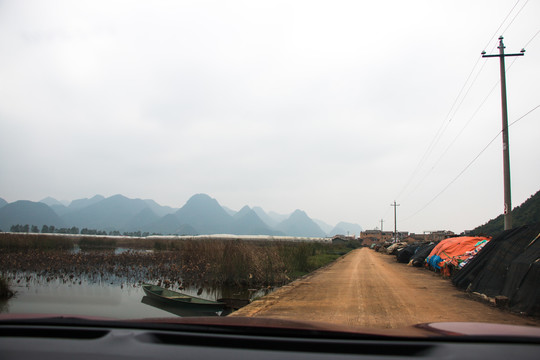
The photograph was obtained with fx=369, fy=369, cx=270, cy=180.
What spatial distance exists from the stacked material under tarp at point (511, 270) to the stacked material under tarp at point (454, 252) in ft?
10.4

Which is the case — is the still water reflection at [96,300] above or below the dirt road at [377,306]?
below

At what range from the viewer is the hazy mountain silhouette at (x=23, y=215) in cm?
16425

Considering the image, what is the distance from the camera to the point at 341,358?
168cm

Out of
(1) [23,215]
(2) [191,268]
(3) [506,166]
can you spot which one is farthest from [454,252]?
(1) [23,215]

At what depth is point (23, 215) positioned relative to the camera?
178 meters

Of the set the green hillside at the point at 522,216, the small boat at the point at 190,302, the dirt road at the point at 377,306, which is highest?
the green hillside at the point at 522,216

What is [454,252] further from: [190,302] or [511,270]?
[190,302]

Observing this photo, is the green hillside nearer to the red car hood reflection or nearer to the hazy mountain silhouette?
the red car hood reflection

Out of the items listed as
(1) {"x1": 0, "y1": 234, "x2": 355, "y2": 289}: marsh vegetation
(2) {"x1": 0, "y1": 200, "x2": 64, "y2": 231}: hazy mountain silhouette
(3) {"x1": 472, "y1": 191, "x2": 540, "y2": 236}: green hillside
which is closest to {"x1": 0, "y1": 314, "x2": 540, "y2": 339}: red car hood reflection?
(1) {"x1": 0, "y1": 234, "x2": 355, "y2": 289}: marsh vegetation

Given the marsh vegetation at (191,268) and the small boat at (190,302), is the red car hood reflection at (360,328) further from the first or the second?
the marsh vegetation at (191,268)

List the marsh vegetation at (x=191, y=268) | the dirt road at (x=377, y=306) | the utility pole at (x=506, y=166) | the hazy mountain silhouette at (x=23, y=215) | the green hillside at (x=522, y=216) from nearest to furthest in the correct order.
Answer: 1. the dirt road at (x=377, y=306)
2. the utility pole at (x=506, y=166)
3. the marsh vegetation at (x=191, y=268)
4. the green hillside at (x=522, y=216)
5. the hazy mountain silhouette at (x=23, y=215)

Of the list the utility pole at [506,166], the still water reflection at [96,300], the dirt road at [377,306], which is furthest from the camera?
the utility pole at [506,166]

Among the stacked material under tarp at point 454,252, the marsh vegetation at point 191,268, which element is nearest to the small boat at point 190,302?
the marsh vegetation at point 191,268

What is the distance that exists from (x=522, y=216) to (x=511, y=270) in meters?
45.4
